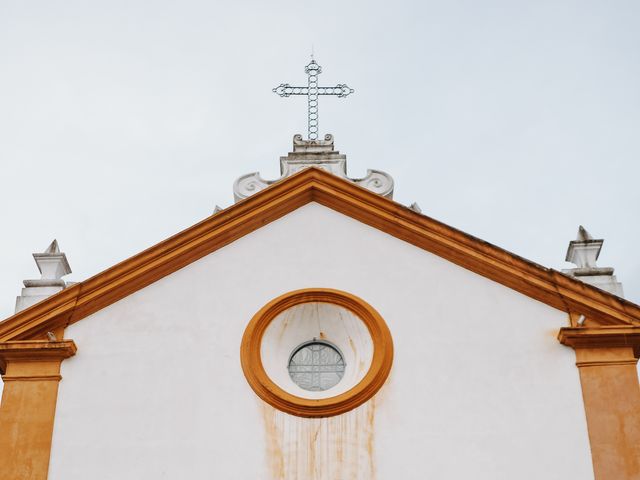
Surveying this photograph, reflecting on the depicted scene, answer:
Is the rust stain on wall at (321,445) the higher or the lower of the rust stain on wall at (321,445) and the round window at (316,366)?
the lower

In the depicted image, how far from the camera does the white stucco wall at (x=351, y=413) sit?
1374 cm

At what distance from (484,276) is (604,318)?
69.3 inches

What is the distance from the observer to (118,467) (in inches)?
542

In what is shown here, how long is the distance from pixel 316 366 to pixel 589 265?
4.36m

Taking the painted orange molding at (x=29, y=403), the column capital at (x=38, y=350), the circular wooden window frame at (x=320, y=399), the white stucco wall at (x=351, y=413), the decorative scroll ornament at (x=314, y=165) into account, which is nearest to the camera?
the white stucco wall at (x=351, y=413)

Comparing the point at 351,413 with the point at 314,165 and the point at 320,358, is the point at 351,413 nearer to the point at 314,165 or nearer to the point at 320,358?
the point at 320,358

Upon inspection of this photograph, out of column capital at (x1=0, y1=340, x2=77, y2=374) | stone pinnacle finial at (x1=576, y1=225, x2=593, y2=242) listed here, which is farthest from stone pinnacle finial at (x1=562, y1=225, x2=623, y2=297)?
column capital at (x1=0, y1=340, x2=77, y2=374)

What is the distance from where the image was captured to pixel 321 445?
1386 cm

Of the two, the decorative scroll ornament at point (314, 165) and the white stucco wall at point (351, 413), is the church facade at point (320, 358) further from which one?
the decorative scroll ornament at point (314, 165)

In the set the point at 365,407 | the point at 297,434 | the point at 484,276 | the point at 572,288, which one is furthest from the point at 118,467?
the point at 572,288

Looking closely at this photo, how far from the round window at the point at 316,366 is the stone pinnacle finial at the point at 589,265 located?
146 inches

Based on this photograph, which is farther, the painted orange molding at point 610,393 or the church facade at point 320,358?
the church facade at point 320,358

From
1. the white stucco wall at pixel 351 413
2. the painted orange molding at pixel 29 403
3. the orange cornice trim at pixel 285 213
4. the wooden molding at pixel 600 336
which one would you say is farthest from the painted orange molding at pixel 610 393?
the painted orange molding at pixel 29 403

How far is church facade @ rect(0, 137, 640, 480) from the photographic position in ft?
45.2
